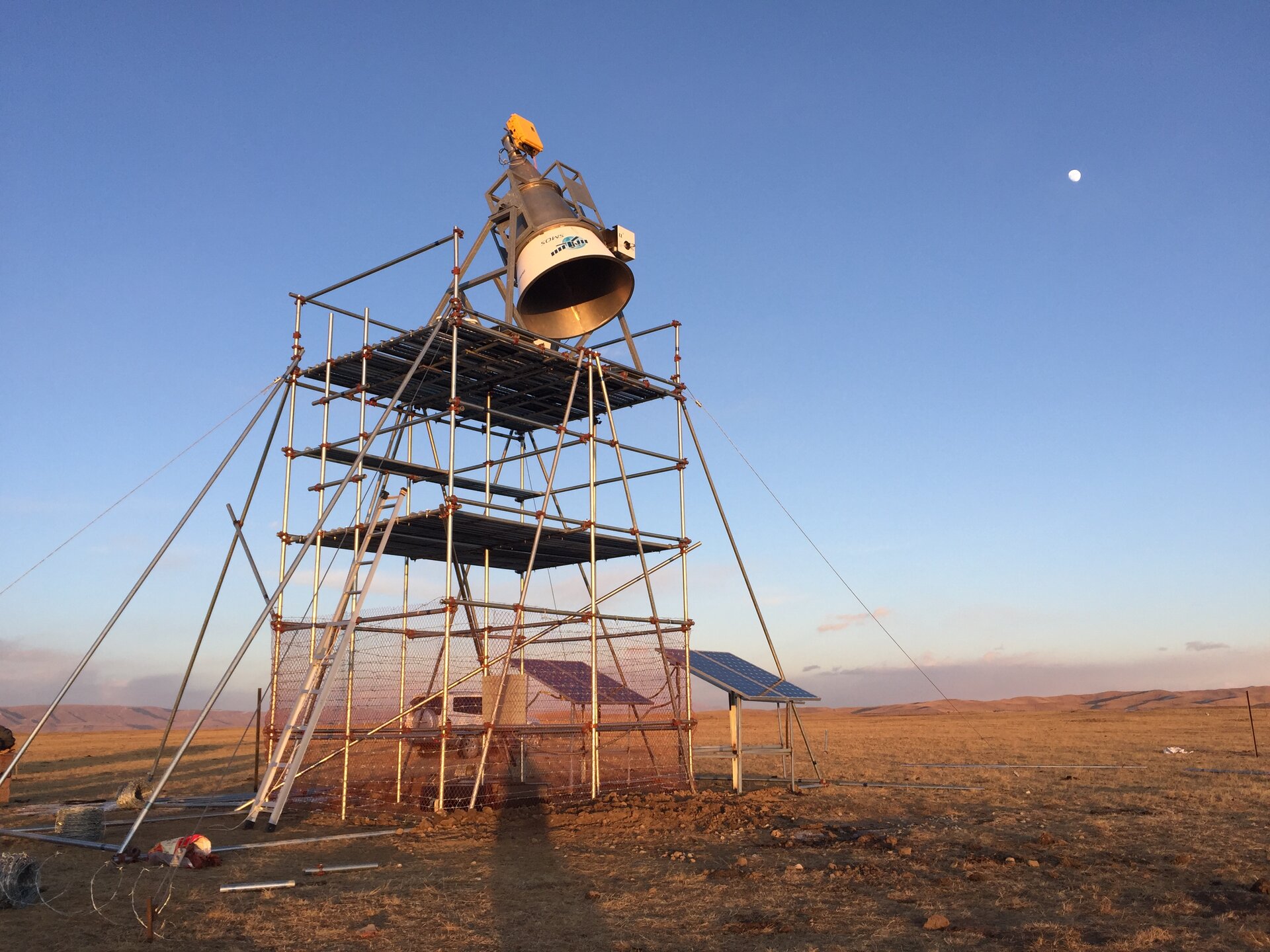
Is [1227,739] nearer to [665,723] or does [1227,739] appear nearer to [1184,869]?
[665,723]

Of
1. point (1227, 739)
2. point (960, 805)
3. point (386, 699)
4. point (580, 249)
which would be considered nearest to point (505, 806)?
point (386, 699)

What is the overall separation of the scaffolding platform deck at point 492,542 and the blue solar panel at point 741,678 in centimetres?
261

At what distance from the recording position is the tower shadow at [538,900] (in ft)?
34.4

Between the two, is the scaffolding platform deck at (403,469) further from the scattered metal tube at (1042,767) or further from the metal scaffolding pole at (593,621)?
the scattered metal tube at (1042,767)

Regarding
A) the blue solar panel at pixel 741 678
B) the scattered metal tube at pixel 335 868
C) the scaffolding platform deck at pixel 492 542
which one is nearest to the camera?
the scattered metal tube at pixel 335 868

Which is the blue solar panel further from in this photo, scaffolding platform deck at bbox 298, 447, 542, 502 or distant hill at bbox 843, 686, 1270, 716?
distant hill at bbox 843, 686, 1270, 716

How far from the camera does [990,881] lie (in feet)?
42.7

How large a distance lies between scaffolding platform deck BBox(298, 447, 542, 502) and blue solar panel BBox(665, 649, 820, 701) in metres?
5.11

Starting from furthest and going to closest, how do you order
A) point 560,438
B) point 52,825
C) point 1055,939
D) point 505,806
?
point 560,438, point 505,806, point 52,825, point 1055,939

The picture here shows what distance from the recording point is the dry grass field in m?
10.4

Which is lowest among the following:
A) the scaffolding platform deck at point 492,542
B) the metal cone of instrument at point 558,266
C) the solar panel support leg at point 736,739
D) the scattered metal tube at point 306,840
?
the scattered metal tube at point 306,840

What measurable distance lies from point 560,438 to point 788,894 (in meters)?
11.8

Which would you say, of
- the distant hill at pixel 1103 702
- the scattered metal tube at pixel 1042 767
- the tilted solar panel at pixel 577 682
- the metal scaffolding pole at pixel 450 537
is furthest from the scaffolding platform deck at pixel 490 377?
the distant hill at pixel 1103 702

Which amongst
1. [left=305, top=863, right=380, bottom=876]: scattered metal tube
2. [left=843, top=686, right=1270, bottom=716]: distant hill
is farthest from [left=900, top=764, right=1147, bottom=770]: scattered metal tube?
[left=843, top=686, right=1270, bottom=716]: distant hill
